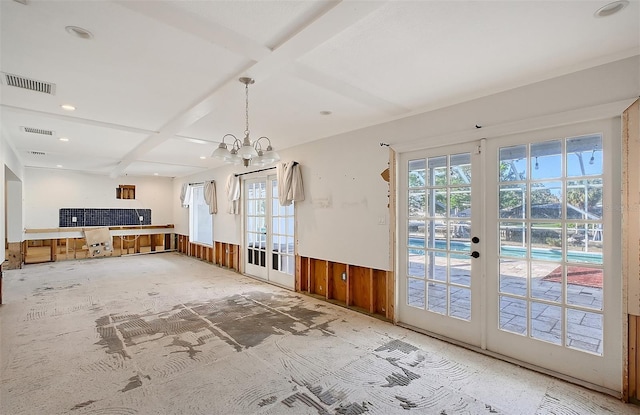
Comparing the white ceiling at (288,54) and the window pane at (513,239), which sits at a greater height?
the white ceiling at (288,54)

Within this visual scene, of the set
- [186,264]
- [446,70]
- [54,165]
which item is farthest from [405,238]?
[54,165]

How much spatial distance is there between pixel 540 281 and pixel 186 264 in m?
7.29

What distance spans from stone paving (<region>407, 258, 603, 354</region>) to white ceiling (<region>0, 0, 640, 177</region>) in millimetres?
1749

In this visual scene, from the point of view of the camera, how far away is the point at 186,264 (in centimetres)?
759

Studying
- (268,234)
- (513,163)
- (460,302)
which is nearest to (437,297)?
(460,302)

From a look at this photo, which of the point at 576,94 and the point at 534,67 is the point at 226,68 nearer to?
the point at 534,67

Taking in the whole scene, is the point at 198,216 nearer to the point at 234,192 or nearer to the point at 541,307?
the point at 234,192

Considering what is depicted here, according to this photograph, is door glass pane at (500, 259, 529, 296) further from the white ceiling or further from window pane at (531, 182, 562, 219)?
the white ceiling

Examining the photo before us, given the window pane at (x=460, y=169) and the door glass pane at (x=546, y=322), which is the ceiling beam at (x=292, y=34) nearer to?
A: the window pane at (x=460, y=169)

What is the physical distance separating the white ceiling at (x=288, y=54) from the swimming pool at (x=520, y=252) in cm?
146

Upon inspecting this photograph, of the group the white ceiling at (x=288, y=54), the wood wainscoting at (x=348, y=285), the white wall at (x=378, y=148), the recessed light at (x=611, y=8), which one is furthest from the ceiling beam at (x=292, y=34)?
the wood wainscoting at (x=348, y=285)

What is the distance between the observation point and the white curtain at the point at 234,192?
6.45 metres

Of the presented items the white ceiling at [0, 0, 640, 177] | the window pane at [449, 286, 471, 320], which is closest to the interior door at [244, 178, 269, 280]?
the white ceiling at [0, 0, 640, 177]

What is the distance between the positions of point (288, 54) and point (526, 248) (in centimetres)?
259
